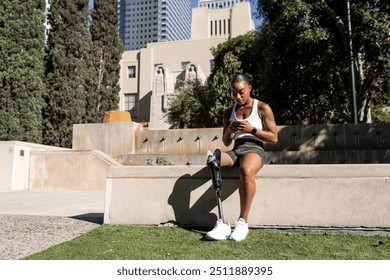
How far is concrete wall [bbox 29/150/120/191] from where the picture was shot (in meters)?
12.7

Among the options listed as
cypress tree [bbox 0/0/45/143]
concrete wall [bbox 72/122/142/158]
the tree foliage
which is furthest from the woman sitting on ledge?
the tree foliage

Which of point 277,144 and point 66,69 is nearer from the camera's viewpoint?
point 277,144

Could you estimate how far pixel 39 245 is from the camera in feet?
11.8

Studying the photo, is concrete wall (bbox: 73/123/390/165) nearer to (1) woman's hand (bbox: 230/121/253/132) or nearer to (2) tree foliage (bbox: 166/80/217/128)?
(1) woman's hand (bbox: 230/121/253/132)

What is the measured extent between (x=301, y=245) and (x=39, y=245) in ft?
8.98

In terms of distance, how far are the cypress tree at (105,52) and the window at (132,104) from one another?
A: 13.2 m

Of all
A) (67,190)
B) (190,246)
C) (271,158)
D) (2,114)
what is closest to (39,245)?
(190,246)

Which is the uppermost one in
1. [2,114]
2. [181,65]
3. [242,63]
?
[181,65]

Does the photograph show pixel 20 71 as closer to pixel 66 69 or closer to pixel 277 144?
pixel 66 69

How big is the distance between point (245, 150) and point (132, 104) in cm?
4631

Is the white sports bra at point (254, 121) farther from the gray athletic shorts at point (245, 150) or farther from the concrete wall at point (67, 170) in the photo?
the concrete wall at point (67, 170)

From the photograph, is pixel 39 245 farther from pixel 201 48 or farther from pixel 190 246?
pixel 201 48

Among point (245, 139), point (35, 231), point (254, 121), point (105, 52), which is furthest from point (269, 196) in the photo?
point (105, 52)

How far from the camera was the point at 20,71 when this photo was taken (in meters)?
22.2
